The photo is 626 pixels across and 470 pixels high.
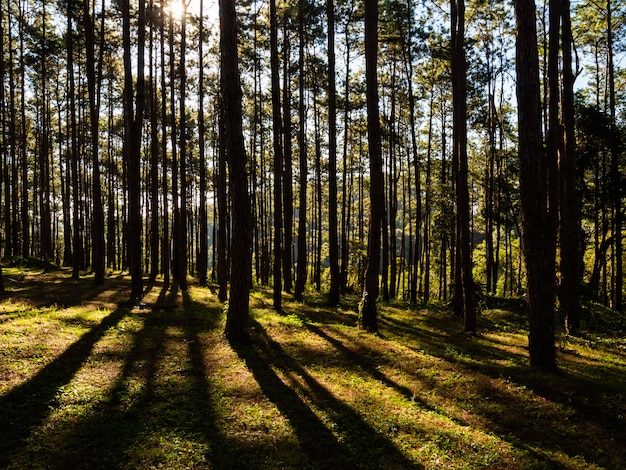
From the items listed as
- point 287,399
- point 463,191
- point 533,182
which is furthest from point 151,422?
point 463,191

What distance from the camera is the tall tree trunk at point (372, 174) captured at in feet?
37.1

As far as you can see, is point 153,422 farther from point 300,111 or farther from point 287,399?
point 300,111

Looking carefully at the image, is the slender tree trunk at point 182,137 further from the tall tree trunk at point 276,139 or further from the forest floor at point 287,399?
the forest floor at point 287,399

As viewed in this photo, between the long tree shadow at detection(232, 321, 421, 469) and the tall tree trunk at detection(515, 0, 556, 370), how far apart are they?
4.59 m

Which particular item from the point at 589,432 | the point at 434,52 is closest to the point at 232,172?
the point at 589,432

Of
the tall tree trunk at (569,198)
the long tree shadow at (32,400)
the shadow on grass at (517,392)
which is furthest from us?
the tall tree trunk at (569,198)

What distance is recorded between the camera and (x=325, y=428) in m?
5.50

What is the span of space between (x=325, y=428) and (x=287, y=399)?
1105mm

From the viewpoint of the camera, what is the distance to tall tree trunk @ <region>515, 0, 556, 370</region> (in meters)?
7.62

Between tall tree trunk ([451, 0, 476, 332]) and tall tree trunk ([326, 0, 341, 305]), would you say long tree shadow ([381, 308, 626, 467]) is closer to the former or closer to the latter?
tall tree trunk ([451, 0, 476, 332])

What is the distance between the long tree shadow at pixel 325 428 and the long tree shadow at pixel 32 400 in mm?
3203

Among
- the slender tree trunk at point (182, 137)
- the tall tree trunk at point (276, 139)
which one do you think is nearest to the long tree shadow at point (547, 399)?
the tall tree trunk at point (276, 139)

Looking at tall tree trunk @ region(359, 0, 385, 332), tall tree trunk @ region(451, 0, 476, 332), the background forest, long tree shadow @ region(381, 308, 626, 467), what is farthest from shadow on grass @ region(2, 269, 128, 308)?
tall tree trunk @ region(451, 0, 476, 332)

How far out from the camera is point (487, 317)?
16875 mm
